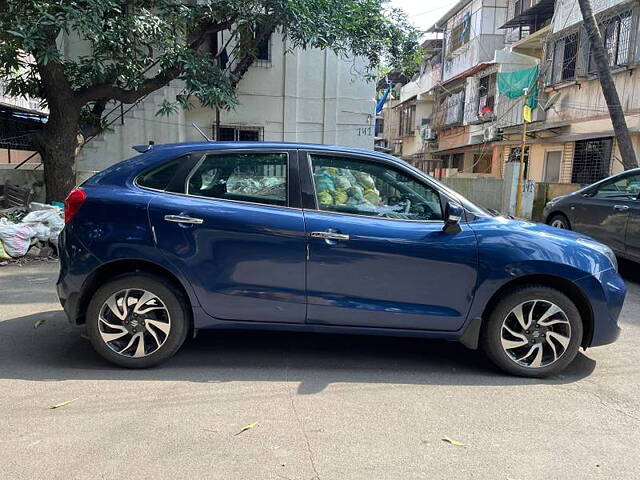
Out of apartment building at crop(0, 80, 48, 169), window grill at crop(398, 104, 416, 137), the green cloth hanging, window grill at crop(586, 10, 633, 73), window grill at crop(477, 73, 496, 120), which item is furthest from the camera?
window grill at crop(398, 104, 416, 137)

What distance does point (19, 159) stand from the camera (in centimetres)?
1720

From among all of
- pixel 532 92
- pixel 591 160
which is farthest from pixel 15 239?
pixel 532 92

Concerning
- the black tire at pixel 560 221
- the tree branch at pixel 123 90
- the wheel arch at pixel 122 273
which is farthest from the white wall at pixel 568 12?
the wheel arch at pixel 122 273

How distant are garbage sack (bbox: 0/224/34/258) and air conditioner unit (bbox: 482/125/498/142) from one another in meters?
20.4

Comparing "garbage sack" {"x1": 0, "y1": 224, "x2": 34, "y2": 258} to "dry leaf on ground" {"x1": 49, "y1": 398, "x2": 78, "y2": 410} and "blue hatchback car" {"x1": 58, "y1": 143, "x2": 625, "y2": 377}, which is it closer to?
"blue hatchback car" {"x1": 58, "y1": 143, "x2": 625, "y2": 377}

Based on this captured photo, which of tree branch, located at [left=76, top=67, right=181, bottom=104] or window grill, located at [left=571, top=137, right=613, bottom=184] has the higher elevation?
tree branch, located at [left=76, top=67, right=181, bottom=104]

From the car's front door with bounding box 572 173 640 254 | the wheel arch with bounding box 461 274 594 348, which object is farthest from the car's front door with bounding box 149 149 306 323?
the car's front door with bounding box 572 173 640 254

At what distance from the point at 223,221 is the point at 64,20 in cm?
539

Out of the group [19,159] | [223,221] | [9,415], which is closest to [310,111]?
[19,159]

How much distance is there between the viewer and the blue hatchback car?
3.62 meters

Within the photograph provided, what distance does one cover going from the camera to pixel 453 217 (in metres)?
3.61

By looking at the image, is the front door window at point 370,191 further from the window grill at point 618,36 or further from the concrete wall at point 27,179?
the window grill at point 618,36

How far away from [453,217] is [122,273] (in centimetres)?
247

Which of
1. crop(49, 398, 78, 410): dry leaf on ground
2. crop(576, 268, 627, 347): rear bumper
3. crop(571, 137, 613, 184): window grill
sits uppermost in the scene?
crop(571, 137, 613, 184): window grill
